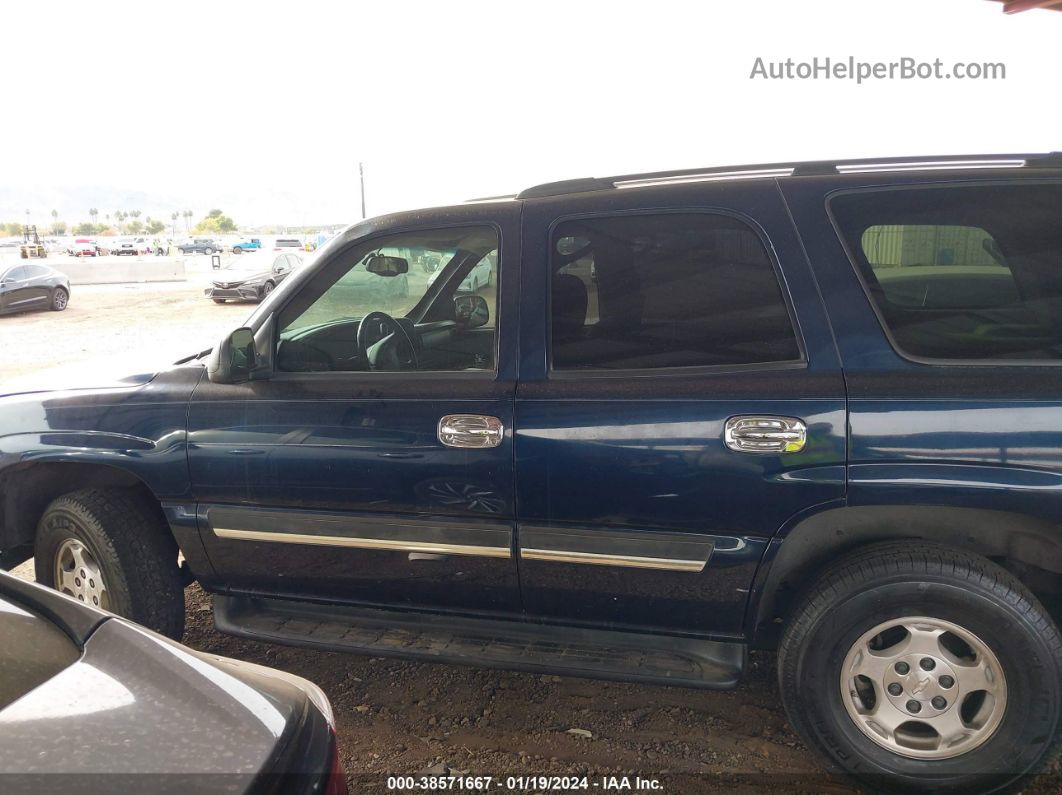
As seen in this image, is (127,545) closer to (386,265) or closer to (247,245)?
(386,265)

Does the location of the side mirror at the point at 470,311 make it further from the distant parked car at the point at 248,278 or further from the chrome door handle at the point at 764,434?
the distant parked car at the point at 248,278

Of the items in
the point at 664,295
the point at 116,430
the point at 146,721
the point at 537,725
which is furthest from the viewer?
the point at 116,430

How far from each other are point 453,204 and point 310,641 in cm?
172

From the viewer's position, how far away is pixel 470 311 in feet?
10.8

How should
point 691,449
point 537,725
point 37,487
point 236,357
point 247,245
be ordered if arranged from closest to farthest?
point 691,449, point 236,357, point 537,725, point 37,487, point 247,245

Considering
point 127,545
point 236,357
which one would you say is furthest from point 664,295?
point 127,545

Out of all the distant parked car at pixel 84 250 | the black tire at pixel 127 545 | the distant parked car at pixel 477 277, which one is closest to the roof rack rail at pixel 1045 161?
the distant parked car at pixel 477 277

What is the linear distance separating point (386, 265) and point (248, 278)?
22599mm

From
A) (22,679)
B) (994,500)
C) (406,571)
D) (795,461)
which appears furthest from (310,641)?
(994,500)

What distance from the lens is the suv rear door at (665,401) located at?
2.54 meters

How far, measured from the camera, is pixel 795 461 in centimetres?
250

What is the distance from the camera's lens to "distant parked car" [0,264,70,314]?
69.2 ft

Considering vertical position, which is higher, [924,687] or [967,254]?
[967,254]

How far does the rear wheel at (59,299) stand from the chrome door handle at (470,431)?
2357 cm
